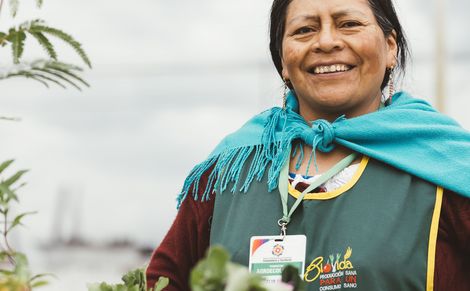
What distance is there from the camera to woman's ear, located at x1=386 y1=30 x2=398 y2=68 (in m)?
2.65

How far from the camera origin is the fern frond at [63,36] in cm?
146

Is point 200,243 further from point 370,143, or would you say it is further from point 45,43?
point 45,43

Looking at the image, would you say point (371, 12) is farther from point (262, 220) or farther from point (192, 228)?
point (192, 228)

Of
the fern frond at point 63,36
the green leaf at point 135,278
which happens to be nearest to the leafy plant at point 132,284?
the green leaf at point 135,278

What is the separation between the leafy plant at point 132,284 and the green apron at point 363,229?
69cm

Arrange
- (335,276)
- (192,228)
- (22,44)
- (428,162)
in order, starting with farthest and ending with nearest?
(192,228) → (428,162) → (335,276) → (22,44)

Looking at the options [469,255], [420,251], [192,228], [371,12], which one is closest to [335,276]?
[420,251]

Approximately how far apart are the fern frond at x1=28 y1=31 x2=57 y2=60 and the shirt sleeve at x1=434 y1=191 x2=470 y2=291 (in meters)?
1.25

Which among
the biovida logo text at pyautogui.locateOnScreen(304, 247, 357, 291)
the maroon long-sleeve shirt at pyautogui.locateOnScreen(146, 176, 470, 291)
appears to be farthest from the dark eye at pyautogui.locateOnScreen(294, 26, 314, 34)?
the biovida logo text at pyautogui.locateOnScreen(304, 247, 357, 291)

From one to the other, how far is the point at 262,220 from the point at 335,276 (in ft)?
1.02

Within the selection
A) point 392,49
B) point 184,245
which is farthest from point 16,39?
point 392,49

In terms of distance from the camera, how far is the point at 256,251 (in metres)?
2.38

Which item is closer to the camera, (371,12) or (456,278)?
(456,278)

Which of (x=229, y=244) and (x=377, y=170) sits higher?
(x=377, y=170)
